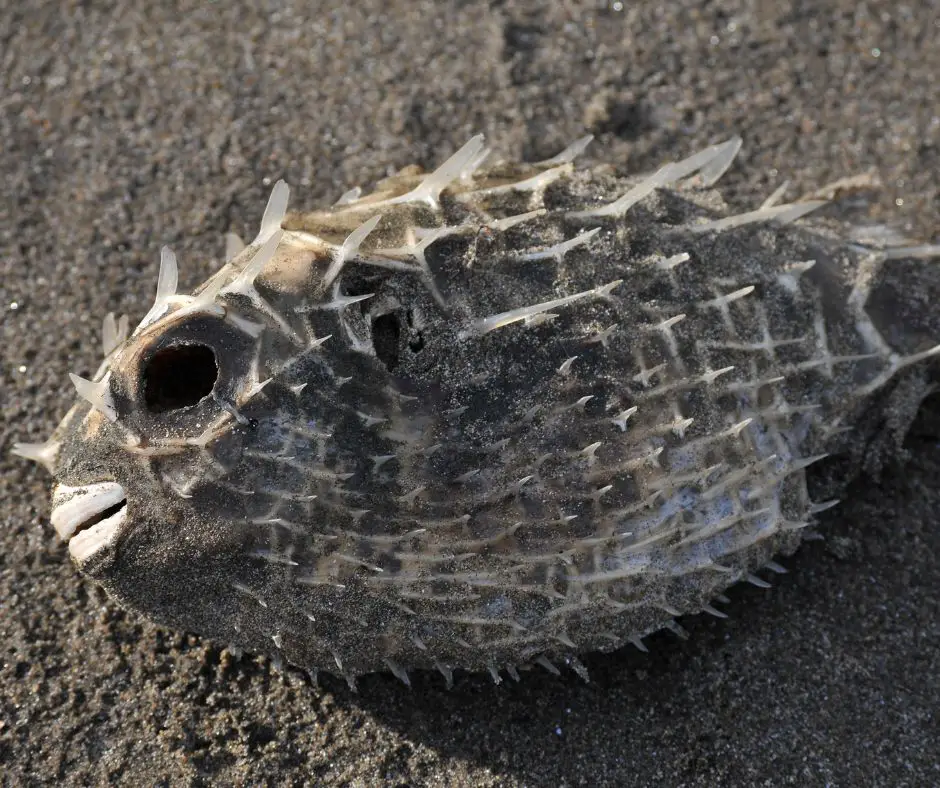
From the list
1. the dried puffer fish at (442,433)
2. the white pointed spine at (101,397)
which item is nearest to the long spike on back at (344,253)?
the dried puffer fish at (442,433)

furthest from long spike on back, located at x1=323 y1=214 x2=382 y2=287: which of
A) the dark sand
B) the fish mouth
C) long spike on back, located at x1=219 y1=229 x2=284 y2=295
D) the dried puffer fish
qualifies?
the dark sand

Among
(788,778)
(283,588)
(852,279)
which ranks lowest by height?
(788,778)

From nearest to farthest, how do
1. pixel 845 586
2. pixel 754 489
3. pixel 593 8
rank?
pixel 754 489 < pixel 845 586 < pixel 593 8

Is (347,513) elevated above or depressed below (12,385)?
below

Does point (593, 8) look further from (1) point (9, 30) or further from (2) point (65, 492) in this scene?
(2) point (65, 492)

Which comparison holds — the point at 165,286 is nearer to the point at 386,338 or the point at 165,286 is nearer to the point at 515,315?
the point at 386,338

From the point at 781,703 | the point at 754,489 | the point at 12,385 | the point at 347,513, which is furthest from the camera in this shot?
the point at 12,385

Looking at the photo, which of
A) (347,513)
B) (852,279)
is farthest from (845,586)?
(347,513)

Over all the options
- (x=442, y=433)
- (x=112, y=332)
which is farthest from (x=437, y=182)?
(x=112, y=332)
